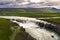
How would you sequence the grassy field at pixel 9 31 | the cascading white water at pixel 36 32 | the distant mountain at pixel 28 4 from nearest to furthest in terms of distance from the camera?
1. the grassy field at pixel 9 31
2. the cascading white water at pixel 36 32
3. the distant mountain at pixel 28 4

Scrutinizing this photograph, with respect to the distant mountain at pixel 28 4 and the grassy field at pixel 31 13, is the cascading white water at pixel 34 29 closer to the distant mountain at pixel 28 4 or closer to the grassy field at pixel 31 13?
the grassy field at pixel 31 13

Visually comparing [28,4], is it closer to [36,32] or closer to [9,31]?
[36,32]

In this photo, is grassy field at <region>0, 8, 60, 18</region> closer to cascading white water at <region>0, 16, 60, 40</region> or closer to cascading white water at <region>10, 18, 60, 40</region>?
cascading white water at <region>0, 16, 60, 40</region>

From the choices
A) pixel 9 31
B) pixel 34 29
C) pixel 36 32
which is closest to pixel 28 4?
pixel 34 29

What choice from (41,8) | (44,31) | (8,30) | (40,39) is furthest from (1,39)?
(41,8)

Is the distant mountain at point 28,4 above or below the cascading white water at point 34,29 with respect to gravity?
above

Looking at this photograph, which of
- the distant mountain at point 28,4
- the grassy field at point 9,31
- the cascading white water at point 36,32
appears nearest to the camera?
the grassy field at point 9,31

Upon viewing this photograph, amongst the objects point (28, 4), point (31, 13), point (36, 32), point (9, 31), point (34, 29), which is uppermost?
point (28, 4)

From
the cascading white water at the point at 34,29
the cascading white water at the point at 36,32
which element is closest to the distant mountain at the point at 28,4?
the cascading white water at the point at 34,29
